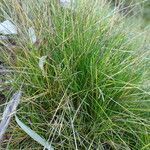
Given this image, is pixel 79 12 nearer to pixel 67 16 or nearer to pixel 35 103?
pixel 67 16

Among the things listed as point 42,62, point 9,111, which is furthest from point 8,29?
point 9,111

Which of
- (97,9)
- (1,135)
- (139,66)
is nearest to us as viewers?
(1,135)

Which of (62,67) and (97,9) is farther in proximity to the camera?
(97,9)

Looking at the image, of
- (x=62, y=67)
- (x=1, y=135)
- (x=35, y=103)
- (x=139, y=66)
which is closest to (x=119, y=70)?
(x=139, y=66)

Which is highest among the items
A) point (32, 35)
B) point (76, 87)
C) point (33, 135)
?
point (32, 35)

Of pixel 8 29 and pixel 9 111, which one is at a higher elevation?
pixel 8 29

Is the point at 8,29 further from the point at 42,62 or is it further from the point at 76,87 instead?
the point at 76,87

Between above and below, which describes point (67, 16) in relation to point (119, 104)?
above
